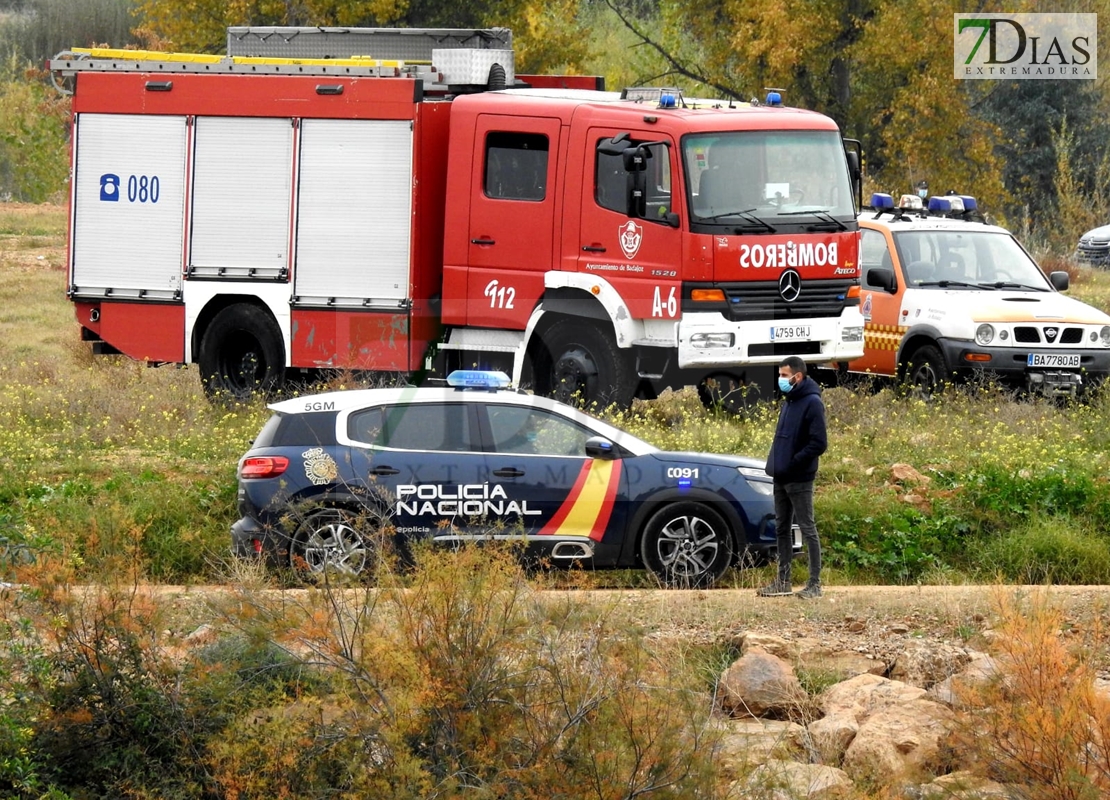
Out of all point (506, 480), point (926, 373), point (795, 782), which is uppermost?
point (926, 373)

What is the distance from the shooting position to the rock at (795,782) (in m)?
7.63

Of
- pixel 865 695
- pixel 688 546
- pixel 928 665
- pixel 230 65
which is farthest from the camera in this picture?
pixel 230 65

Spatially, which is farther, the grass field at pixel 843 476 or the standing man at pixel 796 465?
the grass field at pixel 843 476

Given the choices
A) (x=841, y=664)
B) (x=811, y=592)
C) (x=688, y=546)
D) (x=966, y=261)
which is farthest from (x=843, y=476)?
(x=841, y=664)

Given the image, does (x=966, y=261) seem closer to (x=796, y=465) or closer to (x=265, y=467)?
(x=796, y=465)

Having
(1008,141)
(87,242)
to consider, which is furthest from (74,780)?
(1008,141)

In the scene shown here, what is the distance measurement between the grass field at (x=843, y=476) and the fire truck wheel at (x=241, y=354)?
0.34 metres

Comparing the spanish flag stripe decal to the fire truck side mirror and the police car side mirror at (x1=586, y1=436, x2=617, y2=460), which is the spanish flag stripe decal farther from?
the fire truck side mirror

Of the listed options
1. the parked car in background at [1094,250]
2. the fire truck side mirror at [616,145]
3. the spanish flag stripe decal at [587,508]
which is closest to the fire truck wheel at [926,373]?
the fire truck side mirror at [616,145]

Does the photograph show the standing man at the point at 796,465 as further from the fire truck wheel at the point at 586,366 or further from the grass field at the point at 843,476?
the fire truck wheel at the point at 586,366

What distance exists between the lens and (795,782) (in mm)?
7926

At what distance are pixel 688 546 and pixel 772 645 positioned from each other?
1959 mm

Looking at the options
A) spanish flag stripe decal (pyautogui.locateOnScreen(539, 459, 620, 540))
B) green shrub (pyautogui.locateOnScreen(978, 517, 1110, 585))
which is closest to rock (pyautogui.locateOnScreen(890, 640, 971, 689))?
spanish flag stripe decal (pyautogui.locateOnScreen(539, 459, 620, 540))

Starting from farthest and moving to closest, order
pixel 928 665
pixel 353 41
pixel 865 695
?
pixel 353 41, pixel 928 665, pixel 865 695
